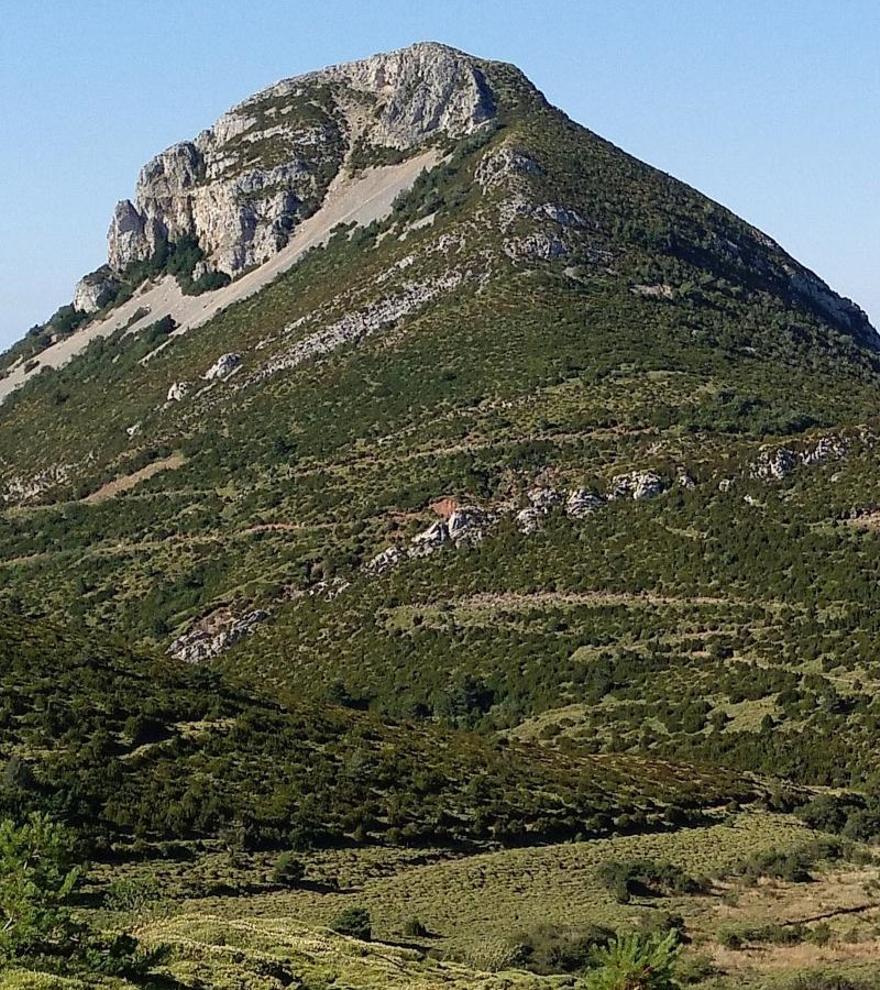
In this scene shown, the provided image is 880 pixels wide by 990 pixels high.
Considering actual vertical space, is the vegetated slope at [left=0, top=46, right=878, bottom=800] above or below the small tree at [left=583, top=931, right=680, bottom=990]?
above

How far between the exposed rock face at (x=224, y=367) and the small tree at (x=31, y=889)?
293 ft

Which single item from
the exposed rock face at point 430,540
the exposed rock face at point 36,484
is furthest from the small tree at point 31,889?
the exposed rock face at point 36,484

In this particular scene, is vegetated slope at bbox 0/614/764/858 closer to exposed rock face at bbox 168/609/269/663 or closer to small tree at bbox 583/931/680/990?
small tree at bbox 583/931/680/990

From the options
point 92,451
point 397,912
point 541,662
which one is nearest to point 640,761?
point 541,662

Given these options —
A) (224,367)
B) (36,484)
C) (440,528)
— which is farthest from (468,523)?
(36,484)

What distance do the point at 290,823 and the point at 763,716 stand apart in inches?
986

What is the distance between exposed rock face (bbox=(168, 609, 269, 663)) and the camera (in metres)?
74.2

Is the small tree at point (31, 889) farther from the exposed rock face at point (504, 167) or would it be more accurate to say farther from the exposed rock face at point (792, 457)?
the exposed rock face at point (504, 167)

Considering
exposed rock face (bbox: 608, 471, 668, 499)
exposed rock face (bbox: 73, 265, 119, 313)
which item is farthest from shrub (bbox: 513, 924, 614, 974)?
exposed rock face (bbox: 73, 265, 119, 313)

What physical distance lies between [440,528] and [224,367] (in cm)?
3806

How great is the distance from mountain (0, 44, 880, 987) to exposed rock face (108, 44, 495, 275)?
452 mm

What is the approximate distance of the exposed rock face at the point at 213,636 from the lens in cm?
7419

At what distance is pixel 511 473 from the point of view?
8262 centimetres

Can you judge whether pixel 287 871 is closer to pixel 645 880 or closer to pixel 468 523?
pixel 645 880
